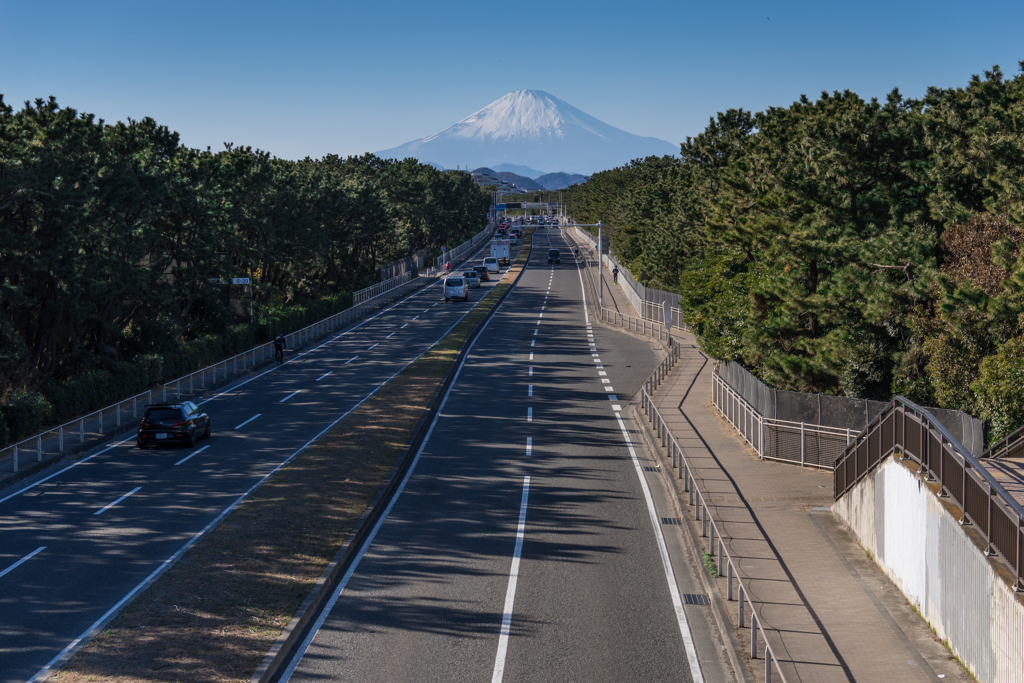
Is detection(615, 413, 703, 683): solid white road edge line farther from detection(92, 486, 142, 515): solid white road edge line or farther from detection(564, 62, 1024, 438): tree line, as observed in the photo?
detection(92, 486, 142, 515): solid white road edge line

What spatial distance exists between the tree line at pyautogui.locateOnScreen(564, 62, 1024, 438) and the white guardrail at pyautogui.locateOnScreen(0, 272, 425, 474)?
2258cm

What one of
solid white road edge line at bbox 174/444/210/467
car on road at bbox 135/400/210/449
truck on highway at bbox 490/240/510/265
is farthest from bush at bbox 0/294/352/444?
truck on highway at bbox 490/240/510/265

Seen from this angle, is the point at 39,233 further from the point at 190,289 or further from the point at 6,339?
the point at 190,289

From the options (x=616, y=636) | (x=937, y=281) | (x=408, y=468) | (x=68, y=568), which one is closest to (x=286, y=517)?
(x=68, y=568)

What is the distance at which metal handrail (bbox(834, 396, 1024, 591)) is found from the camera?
431 inches

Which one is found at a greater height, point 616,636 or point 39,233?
point 39,233

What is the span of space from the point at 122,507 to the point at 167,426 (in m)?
7.54

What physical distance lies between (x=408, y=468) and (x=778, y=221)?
1563cm

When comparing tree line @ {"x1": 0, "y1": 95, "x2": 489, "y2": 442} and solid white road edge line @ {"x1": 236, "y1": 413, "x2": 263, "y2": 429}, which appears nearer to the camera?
solid white road edge line @ {"x1": 236, "y1": 413, "x2": 263, "y2": 429}

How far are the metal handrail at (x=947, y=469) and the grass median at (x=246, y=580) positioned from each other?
9737 mm

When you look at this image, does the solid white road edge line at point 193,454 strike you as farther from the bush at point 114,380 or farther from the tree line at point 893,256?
the tree line at point 893,256

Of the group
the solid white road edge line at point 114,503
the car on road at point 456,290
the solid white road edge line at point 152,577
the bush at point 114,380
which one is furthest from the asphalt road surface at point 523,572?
the car on road at point 456,290

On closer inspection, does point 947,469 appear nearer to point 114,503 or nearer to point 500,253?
point 114,503

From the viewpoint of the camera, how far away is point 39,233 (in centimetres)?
3525
